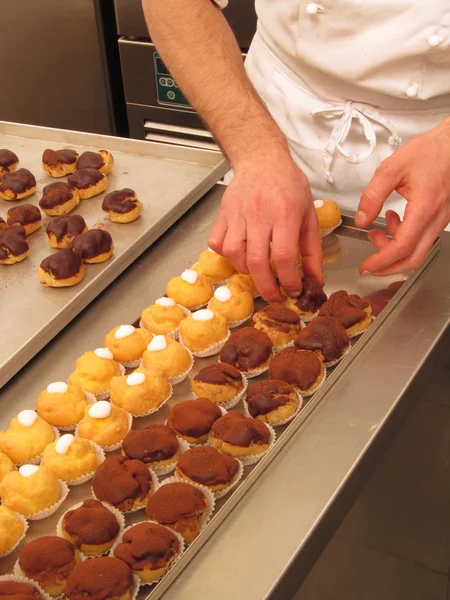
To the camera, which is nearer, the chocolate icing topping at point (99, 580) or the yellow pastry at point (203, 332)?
the chocolate icing topping at point (99, 580)

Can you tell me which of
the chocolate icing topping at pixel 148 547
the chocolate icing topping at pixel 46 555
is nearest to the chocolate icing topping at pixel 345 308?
the chocolate icing topping at pixel 148 547

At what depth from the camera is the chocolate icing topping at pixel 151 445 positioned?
1197mm

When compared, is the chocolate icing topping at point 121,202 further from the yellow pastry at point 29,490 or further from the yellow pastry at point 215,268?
the yellow pastry at point 29,490

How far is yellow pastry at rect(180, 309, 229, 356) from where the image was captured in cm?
145

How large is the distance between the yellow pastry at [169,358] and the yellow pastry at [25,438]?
0.77ft

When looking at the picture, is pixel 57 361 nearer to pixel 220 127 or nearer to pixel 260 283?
pixel 260 283

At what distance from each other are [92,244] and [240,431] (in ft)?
2.28

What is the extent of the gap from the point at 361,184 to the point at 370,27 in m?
0.39

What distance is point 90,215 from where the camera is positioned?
1.96 m

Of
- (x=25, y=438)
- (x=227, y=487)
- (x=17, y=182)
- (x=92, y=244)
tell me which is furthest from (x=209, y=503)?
(x=17, y=182)

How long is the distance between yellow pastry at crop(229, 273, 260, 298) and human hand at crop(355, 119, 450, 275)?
0.89ft

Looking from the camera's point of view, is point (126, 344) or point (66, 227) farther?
point (66, 227)

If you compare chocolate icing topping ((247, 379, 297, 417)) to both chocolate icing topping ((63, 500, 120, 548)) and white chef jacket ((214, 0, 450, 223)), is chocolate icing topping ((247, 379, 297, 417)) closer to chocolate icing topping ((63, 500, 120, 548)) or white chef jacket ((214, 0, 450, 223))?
chocolate icing topping ((63, 500, 120, 548))

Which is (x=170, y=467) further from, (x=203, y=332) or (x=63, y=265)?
(x=63, y=265)
